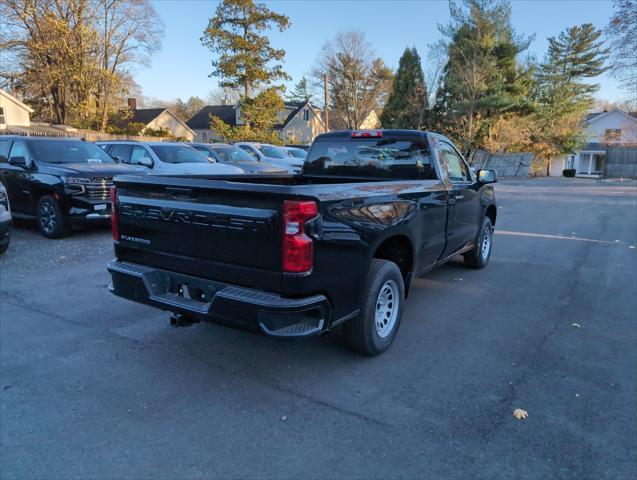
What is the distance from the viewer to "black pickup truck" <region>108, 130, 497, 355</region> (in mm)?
3043

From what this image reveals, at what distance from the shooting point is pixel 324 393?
11.3ft

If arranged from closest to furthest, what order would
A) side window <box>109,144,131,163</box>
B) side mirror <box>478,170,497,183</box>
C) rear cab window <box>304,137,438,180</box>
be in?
rear cab window <box>304,137,438,180</box> < side mirror <box>478,170,497,183</box> < side window <box>109,144,131,163</box>

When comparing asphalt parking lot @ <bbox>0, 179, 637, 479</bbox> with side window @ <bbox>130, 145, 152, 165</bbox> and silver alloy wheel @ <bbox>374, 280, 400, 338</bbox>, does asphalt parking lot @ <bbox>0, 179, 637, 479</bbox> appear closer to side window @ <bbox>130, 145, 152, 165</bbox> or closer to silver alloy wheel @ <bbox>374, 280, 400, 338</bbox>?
silver alloy wheel @ <bbox>374, 280, 400, 338</bbox>

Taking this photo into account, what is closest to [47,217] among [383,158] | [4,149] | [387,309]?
[4,149]

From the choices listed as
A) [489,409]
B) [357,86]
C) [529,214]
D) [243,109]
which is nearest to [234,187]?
[489,409]

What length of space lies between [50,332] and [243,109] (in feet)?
100

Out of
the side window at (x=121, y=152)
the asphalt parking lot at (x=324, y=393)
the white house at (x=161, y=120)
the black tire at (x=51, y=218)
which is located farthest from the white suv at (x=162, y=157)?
the white house at (x=161, y=120)

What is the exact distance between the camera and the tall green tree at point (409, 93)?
36.8 metres

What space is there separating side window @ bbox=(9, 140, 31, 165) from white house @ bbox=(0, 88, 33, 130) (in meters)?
36.1

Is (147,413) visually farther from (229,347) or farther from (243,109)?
(243,109)

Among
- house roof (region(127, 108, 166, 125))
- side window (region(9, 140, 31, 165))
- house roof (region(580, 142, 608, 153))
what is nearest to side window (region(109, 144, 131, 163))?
side window (region(9, 140, 31, 165))

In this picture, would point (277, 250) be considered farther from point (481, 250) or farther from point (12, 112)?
point (12, 112)

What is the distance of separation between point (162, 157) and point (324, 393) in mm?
10244

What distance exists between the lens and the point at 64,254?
7.66m
